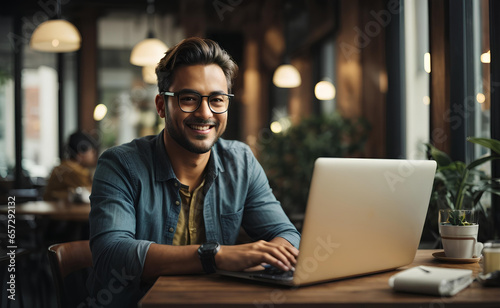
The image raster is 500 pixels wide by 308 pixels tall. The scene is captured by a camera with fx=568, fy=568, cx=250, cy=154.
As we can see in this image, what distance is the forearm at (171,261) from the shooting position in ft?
4.82

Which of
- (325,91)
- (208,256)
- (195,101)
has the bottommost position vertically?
(208,256)

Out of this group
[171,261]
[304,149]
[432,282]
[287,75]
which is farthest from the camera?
[287,75]

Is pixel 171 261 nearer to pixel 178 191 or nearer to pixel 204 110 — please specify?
pixel 178 191

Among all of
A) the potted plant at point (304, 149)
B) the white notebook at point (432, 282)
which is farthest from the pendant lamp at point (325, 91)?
the white notebook at point (432, 282)

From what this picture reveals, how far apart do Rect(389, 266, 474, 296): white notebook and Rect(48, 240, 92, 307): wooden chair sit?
1049 mm

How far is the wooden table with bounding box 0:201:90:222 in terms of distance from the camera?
12.9 feet

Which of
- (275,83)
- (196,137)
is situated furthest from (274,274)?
(275,83)

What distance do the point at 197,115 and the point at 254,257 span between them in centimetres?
56

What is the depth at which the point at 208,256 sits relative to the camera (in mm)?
1456

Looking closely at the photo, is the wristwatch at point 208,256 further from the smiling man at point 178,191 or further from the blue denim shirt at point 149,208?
the blue denim shirt at point 149,208

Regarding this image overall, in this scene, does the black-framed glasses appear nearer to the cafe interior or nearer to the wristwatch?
the wristwatch

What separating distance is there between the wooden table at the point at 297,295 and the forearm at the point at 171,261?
2.0 inches

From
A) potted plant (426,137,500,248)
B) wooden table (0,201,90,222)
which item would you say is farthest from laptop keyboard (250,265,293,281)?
wooden table (0,201,90,222)

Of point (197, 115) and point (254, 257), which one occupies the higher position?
point (197, 115)
